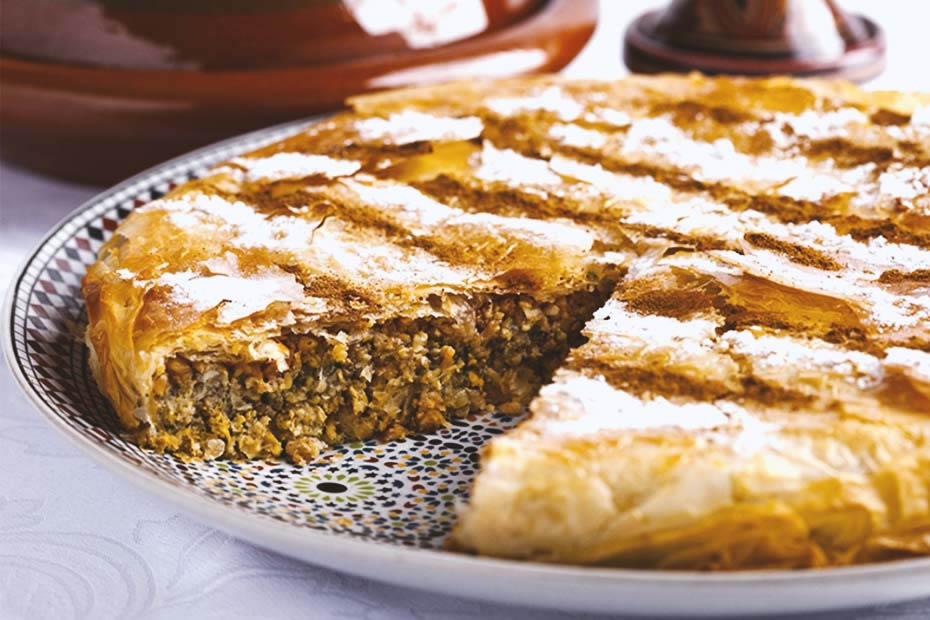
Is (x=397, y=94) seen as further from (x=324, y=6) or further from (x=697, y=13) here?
(x=697, y=13)

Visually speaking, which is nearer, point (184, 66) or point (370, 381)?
point (370, 381)

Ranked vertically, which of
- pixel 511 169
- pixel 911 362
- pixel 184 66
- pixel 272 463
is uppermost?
pixel 184 66

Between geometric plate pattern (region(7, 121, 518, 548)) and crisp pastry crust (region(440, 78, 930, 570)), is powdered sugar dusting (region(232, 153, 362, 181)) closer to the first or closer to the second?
geometric plate pattern (region(7, 121, 518, 548))

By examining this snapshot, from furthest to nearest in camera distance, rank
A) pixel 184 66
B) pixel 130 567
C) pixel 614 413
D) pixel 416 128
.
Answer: pixel 184 66 → pixel 416 128 → pixel 130 567 → pixel 614 413

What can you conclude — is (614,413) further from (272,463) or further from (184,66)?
(184,66)

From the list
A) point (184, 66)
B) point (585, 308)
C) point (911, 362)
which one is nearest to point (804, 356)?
point (911, 362)

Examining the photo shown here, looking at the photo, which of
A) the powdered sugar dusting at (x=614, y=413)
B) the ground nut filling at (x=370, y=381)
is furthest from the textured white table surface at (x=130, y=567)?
the powdered sugar dusting at (x=614, y=413)

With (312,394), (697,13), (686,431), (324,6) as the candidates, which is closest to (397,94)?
(324,6)
